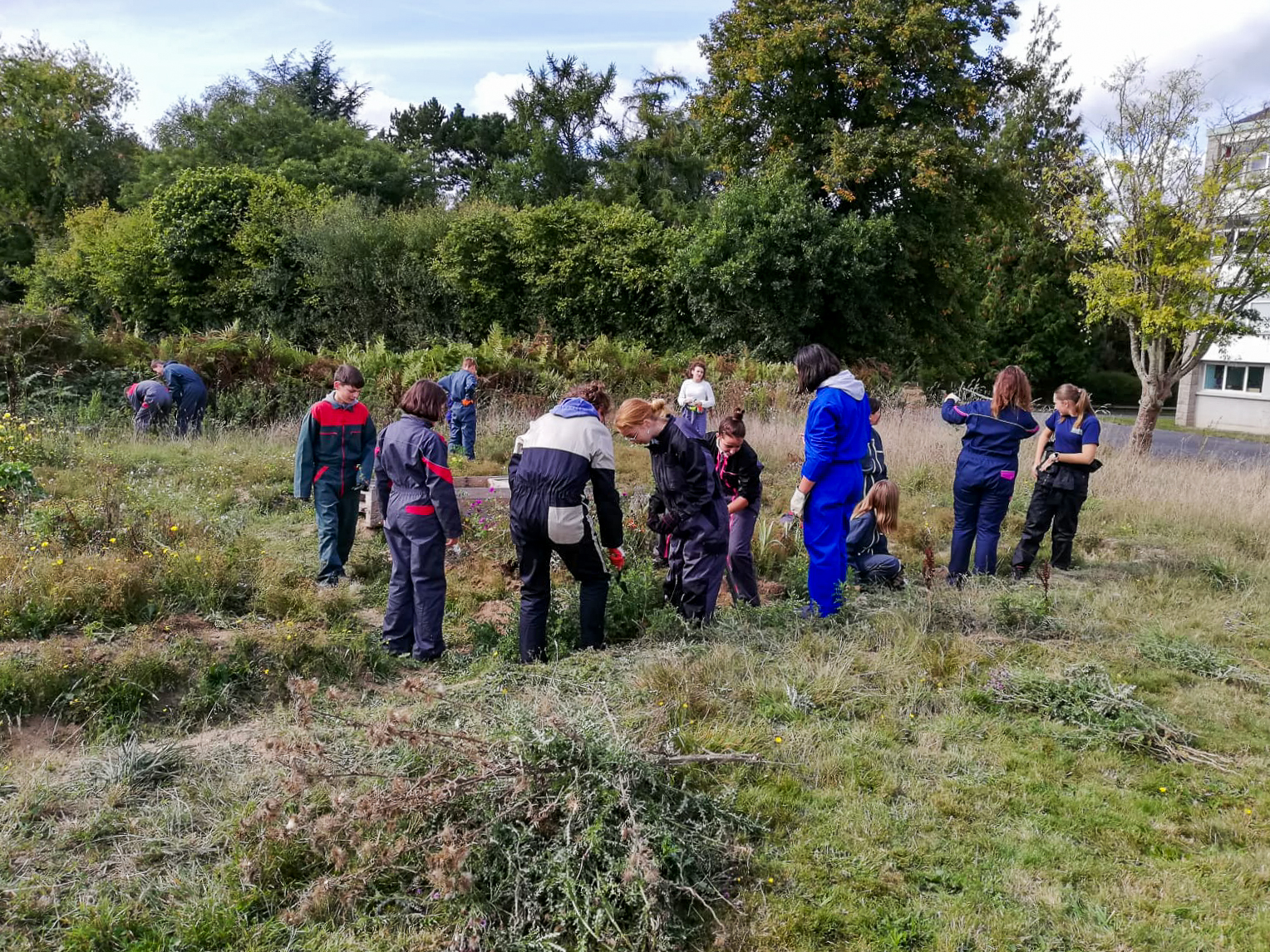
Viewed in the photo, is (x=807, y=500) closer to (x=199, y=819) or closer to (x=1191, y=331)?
(x=199, y=819)

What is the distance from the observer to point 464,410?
37.7 ft

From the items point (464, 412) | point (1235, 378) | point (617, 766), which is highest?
point (1235, 378)

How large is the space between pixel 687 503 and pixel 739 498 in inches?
35.6

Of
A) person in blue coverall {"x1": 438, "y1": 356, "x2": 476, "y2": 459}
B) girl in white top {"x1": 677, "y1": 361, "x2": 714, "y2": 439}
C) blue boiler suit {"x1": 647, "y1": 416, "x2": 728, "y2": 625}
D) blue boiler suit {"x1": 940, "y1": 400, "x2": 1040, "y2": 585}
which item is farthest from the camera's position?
person in blue coverall {"x1": 438, "y1": 356, "x2": 476, "y2": 459}

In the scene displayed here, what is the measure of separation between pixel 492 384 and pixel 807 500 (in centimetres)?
1007

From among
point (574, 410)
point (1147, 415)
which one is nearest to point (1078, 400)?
point (574, 410)

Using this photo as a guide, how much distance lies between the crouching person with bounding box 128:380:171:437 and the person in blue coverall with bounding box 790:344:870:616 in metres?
9.67

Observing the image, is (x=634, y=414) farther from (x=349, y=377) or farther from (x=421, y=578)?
(x=349, y=377)

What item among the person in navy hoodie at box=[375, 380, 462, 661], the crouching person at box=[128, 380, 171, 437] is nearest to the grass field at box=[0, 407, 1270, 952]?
the person in navy hoodie at box=[375, 380, 462, 661]

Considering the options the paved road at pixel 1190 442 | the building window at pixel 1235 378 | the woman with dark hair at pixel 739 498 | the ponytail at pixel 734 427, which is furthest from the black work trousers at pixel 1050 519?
the building window at pixel 1235 378

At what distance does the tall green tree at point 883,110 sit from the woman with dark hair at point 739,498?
14.4 m

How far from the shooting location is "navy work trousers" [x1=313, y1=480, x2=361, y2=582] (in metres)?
6.59

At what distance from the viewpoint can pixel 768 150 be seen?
20703 mm

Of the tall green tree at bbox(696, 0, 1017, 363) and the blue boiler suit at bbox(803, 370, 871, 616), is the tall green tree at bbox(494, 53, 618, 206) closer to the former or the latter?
the tall green tree at bbox(696, 0, 1017, 363)
